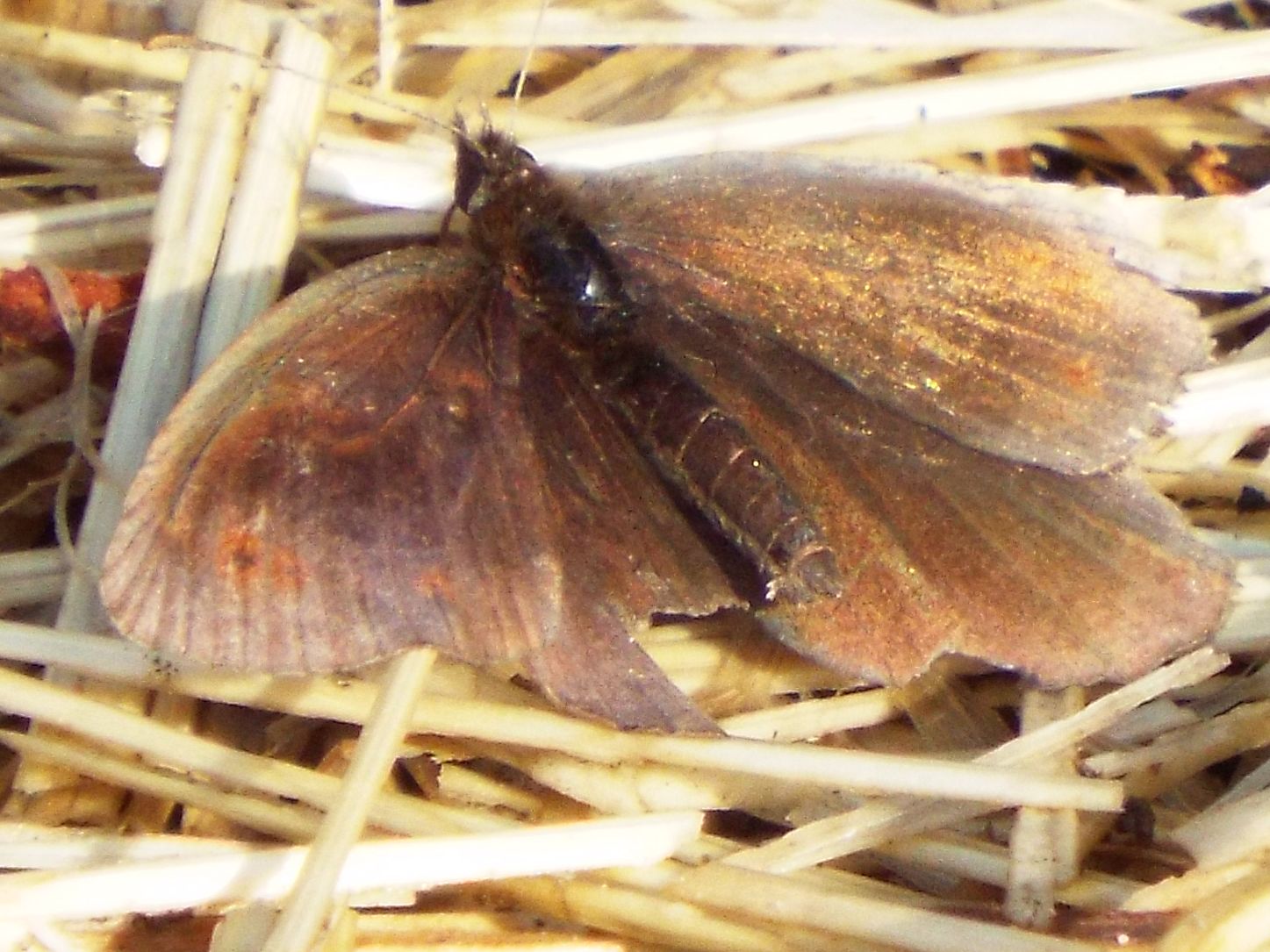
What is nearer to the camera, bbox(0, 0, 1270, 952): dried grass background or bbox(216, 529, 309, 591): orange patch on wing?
bbox(216, 529, 309, 591): orange patch on wing

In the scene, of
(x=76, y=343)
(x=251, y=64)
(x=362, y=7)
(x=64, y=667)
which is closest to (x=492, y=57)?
(x=362, y=7)

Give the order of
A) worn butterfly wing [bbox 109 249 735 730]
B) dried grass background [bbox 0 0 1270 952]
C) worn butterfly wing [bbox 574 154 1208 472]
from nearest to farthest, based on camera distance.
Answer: worn butterfly wing [bbox 109 249 735 730] → dried grass background [bbox 0 0 1270 952] → worn butterfly wing [bbox 574 154 1208 472]

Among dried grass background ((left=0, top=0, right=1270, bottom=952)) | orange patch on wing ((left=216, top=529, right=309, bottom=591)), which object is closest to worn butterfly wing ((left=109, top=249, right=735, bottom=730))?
orange patch on wing ((left=216, top=529, right=309, bottom=591))

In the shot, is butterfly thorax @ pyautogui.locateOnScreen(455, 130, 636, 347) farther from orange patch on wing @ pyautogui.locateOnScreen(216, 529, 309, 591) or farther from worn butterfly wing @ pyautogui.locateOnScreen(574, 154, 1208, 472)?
orange patch on wing @ pyautogui.locateOnScreen(216, 529, 309, 591)

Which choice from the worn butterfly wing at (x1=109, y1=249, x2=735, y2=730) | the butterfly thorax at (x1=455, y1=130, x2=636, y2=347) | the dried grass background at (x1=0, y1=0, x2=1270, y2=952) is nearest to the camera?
the worn butterfly wing at (x1=109, y1=249, x2=735, y2=730)

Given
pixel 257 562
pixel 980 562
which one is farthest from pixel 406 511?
pixel 980 562

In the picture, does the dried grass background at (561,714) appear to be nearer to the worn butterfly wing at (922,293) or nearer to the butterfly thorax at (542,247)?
the worn butterfly wing at (922,293)

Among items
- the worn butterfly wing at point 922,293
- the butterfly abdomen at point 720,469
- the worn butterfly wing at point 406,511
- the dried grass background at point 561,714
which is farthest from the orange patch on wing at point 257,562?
the worn butterfly wing at point 922,293

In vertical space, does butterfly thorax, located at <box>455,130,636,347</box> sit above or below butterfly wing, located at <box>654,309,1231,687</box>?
above
